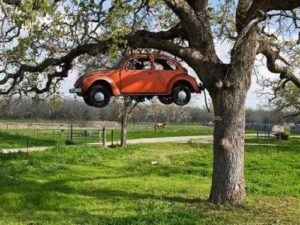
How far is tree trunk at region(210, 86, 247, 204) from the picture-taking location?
15.4m

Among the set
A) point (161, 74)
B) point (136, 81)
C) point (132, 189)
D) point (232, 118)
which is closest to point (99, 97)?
point (136, 81)

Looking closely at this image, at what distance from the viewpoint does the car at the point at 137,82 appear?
11.7m

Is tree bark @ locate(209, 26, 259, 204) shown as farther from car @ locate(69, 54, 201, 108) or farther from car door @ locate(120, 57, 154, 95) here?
car door @ locate(120, 57, 154, 95)

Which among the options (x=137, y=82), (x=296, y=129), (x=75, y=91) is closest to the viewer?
(x=75, y=91)

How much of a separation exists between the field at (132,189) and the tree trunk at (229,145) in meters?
0.49

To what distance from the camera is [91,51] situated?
1455 cm

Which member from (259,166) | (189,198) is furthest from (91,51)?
(259,166)

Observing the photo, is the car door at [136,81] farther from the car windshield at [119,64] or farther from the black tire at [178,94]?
the black tire at [178,94]

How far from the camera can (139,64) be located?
12438mm

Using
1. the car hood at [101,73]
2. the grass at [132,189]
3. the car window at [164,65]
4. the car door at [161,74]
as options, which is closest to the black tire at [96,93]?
the car hood at [101,73]

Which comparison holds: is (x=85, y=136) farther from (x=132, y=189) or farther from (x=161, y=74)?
(x=161, y=74)

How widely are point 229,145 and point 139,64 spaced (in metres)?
4.30

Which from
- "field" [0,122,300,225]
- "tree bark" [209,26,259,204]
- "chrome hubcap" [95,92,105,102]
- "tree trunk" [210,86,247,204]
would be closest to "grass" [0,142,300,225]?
"field" [0,122,300,225]

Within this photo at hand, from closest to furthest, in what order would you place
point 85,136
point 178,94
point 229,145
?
point 178,94 < point 229,145 < point 85,136
